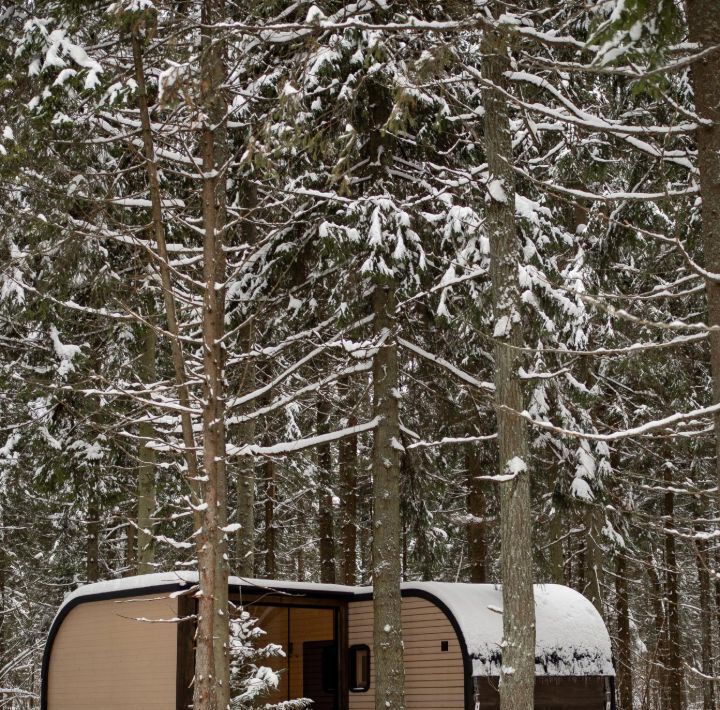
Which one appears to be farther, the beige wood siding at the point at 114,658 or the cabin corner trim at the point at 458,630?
the cabin corner trim at the point at 458,630

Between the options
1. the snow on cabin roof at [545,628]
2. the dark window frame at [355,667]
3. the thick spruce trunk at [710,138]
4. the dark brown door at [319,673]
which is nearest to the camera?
the thick spruce trunk at [710,138]

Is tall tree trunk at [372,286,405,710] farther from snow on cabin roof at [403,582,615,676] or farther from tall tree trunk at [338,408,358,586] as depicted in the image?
tall tree trunk at [338,408,358,586]

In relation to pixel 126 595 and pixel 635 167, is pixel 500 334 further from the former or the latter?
pixel 126 595

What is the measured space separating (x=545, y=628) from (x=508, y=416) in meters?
5.11

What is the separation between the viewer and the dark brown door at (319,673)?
Result: 1319 cm

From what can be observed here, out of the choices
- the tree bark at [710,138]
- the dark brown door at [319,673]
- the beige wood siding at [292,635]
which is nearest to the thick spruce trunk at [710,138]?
the tree bark at [710,138]

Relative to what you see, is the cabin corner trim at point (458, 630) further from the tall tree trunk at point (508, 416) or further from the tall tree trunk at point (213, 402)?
the tall tree trunk at point (213, 402)

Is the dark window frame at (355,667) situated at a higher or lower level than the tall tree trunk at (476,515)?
lower

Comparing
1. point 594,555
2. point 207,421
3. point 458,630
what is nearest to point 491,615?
point 458,630

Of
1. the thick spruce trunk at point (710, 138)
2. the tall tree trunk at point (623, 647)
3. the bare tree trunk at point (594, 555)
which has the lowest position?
the tall tree trunk at point (623, 647)

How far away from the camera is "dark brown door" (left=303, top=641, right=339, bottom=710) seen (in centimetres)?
1319

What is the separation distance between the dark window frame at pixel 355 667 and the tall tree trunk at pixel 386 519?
177 cm

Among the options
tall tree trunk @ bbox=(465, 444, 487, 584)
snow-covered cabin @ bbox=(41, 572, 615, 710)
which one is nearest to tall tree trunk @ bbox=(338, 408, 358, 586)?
tall tree trunk @ bbox=(465, 444, 487, 584)

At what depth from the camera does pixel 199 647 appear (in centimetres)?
711
